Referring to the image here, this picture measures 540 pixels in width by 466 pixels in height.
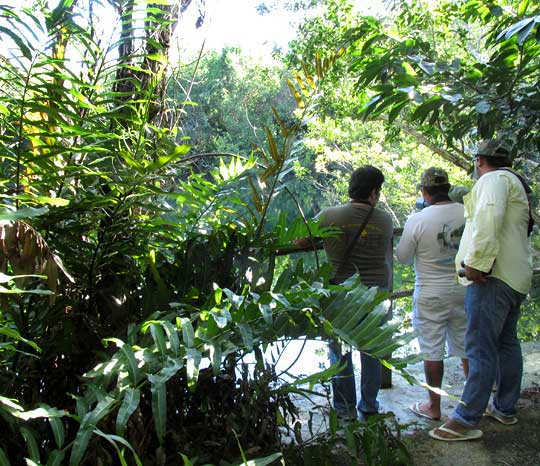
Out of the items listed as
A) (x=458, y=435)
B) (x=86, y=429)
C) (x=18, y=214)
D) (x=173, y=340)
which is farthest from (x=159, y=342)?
(x=458, y=435)

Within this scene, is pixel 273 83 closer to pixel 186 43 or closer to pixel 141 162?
pixel 186 43

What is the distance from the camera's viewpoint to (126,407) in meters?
1.28

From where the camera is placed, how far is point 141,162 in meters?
1.71

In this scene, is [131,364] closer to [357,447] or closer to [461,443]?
[357,447]

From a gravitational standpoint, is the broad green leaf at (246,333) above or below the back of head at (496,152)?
below

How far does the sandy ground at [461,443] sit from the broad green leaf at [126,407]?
0.82 meters

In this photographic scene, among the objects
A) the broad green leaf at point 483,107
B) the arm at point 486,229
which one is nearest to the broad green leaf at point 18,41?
the broad green leaf at point 483,107

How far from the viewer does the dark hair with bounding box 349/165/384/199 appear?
8.98 ft

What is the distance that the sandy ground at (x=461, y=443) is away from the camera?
2402mm

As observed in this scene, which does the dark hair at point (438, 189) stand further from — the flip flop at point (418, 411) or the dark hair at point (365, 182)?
the flip flop at point (418, 411)

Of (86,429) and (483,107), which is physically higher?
(483,107)

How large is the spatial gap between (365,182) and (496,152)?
59 centimetres

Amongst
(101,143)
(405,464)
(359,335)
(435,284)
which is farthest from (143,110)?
(435,284)

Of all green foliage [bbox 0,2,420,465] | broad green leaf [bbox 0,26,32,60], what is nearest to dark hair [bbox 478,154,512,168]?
green foliage [bbox 0,2,420,465]
